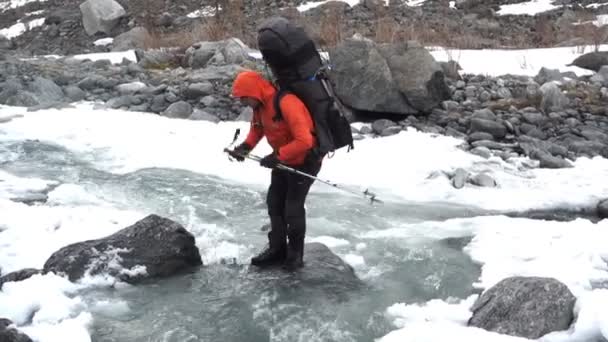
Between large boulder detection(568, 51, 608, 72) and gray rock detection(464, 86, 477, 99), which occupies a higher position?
gray rock detection(464, 86, 477, 99)

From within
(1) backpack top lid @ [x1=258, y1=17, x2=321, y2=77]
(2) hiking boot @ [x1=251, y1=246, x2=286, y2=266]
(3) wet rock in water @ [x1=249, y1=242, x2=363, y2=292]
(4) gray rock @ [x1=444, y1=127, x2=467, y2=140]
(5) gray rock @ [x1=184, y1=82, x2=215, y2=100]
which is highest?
(1) backpack top lid @ [x1=258, y1=17, x2=321, y2=77]

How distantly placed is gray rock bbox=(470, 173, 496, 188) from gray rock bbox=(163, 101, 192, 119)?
5.09m

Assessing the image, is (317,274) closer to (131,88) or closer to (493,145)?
(493,145)

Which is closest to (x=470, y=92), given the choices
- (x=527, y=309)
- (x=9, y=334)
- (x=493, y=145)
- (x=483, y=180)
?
(x=493, y=145)

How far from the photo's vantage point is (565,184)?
7949mm

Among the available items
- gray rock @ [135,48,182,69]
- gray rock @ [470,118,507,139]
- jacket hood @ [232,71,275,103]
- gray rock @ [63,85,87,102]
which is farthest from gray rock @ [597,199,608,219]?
gray rock @ [135,48,182,69]

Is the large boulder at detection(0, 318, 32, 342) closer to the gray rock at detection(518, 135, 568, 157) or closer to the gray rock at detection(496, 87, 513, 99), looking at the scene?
the gray rock at detection(518, 135, 568, 157)

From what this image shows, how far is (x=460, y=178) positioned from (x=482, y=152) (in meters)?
1.01

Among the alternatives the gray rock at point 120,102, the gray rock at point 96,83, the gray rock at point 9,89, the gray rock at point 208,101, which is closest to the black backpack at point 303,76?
the gray rock at point 208,101

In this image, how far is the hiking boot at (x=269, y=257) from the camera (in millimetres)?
5699

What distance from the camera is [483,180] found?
8039 millimetres

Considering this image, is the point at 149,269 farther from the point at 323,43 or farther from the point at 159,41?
the point at 159,41

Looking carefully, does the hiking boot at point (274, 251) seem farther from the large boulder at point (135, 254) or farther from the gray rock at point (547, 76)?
the gray rock at point (547, 76)

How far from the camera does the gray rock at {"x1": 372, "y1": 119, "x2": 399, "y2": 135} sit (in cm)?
1008
